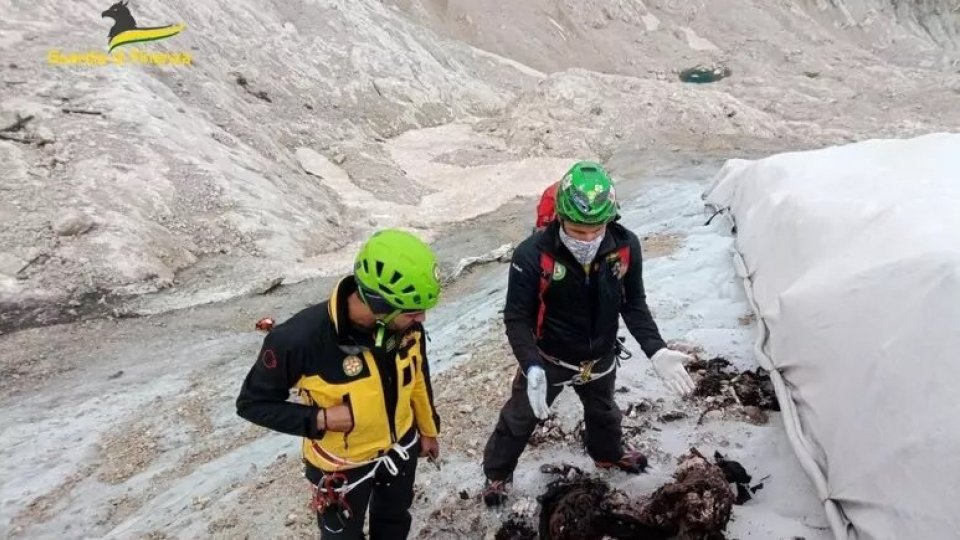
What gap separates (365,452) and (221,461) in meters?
3.04

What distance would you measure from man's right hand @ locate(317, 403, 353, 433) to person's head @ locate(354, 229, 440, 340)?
0.32 m

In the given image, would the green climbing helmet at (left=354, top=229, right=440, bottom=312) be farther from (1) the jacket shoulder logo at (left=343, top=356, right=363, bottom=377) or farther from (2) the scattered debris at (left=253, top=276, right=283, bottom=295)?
(2) the scattered debris at (left=253, top=276, right=283, bottom=295)

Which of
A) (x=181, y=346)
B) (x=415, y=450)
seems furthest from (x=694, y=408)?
(x=181, y=346)

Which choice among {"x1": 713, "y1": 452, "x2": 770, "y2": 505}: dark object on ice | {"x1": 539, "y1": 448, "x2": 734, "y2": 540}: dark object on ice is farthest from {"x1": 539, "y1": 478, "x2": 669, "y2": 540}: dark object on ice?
{"x1": 713, "y1": 452, "x2": 770, "y2": 505}: dark object on ice

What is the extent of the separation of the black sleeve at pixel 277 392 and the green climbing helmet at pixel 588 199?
1.31m

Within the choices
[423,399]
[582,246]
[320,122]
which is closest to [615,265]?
[582,246]

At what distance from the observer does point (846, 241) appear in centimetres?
416

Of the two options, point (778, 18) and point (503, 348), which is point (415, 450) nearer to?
point (503, 348)

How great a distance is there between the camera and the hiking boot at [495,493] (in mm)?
3719

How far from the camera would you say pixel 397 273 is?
8.13 feet

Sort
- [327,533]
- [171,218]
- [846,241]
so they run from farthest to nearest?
[171,218] → [846,241] → [327,533]

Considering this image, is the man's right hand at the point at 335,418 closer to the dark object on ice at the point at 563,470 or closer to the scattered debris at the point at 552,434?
the dark object on ice at the point at 563,470

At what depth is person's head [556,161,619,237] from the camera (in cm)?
299

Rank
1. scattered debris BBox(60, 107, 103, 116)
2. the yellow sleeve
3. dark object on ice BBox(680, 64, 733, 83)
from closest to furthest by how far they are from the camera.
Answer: the yellow sleeve → scattered debris BBox(60, 107, 103, 116) → dark object on ice BBox(680, 64, 733, 83)
